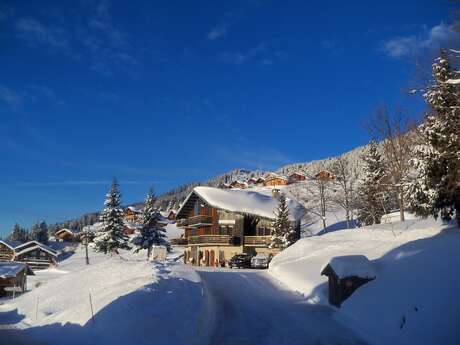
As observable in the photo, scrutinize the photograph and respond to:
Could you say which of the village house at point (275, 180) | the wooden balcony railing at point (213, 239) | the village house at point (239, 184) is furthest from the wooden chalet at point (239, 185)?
the wooden balcony railing at point (213, 239)

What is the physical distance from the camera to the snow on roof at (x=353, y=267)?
1853 centimetres

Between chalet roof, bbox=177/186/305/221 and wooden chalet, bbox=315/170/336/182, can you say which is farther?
wooden chalet, bbox=315/170/336/182

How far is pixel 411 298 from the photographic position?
15.0 meters

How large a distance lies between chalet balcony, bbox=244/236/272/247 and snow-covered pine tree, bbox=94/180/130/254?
1637cm

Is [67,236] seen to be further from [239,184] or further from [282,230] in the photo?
[282,230]

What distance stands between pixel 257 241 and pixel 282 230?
19.8 feet

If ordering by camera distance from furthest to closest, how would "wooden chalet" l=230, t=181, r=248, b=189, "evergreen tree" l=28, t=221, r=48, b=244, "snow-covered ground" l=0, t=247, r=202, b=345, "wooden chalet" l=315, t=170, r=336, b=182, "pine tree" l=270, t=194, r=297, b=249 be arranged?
"wooden chalet" l=230, t=181, r=248, b=189 → "evergreen tree" l=28, t=221, r=48, b=244 → "wooden chalet" l=315, t=170, r=336, b=182 → "pine tree" l=270, t=194, r=297, b=249 → "snow-covered ground" l=0, t=247, r=202, b=345

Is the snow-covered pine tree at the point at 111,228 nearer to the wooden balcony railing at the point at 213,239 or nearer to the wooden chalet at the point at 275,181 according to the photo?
the wooden balcony railing at the point at 213,239

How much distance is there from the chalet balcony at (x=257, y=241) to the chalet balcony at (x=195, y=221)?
6.17 meters

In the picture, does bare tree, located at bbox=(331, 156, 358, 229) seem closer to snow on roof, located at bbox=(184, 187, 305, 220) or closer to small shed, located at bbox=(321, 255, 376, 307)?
snow on roof, located at bbox=(184, 187, 305, 220)

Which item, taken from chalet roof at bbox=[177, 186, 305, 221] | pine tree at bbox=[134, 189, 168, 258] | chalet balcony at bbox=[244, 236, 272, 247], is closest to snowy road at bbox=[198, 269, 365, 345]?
chalet balcony at bbox=[244, 236, 272, 247]

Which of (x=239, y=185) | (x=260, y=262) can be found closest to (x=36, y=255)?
(x=260, y=262)

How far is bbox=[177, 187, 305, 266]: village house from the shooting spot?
56062 millimetres

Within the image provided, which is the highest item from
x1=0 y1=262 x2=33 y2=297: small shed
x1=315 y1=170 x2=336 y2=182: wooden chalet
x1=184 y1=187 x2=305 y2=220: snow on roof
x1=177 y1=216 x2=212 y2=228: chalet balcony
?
x1=315 y1=170 x2=336 y2=182: wooden chalet
